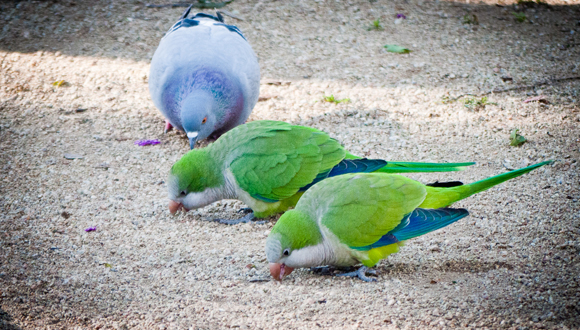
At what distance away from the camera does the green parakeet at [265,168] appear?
3.47 metres

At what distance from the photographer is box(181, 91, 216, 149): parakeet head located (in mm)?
4258

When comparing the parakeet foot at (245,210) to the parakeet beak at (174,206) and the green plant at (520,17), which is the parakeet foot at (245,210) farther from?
the green plant at (520,17)

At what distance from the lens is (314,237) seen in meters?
2.85

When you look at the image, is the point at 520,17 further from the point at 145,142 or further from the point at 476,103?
the point at 145,142

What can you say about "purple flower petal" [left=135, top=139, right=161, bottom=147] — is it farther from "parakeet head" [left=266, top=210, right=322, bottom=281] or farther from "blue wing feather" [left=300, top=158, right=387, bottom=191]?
"parakeet head" [left=266, top=210, right=322, bottom=281]

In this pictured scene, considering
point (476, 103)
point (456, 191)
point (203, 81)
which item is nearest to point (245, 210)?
point (203, 81)

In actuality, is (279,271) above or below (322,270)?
above

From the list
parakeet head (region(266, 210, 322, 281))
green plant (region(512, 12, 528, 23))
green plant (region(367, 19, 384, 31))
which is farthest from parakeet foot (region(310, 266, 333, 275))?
green plant (region(512, 12, 528, 23))

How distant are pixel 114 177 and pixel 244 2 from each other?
409cm

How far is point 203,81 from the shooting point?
4.47 m

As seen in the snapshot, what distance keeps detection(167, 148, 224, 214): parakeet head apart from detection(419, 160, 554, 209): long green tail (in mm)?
1494

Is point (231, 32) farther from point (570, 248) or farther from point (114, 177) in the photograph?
point (570, 248)

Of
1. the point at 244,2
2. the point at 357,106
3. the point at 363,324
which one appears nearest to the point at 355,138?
the point at 357,106

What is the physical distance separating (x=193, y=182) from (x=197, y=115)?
35.3 inches
